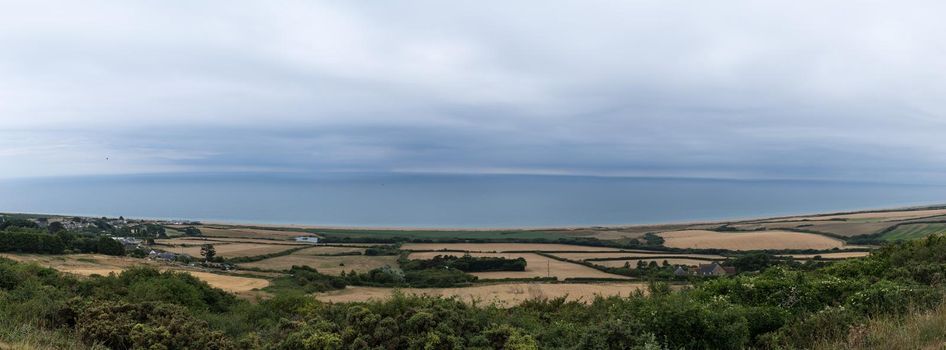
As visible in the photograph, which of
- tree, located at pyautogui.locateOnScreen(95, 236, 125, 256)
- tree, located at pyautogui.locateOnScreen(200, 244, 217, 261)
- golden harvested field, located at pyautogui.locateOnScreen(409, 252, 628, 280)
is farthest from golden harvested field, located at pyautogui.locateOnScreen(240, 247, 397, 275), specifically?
golden harvested field, located at pyautogui.locateOnScreen(409, 252, 628, 280)

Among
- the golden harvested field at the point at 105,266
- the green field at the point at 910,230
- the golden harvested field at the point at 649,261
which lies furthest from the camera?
the green field at the point at 910,230

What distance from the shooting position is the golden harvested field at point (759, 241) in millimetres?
46994

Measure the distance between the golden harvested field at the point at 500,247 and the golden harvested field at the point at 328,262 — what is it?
9.53 metres

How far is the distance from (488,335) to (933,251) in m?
12.7

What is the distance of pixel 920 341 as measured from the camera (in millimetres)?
5281

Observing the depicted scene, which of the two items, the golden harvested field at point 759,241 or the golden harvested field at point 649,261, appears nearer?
the golden harvested field at point 649,261

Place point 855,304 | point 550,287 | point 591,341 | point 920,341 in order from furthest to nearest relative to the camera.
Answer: point 550,287 < point 855,304 < point 591,341 < point 920,341

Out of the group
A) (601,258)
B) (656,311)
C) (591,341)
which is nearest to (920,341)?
(656,311)

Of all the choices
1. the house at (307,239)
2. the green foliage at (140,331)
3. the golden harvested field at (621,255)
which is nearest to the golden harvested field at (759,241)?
the golden harvested field at (621,255)

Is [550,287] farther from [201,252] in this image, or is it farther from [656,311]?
[201,252]

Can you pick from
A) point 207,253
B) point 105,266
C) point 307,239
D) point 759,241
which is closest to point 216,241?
point 307,239

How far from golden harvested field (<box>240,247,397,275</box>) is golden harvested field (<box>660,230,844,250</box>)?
101 ft

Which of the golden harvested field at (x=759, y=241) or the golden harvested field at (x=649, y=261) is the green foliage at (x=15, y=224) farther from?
the golden harvested field at (x=759, y=241)

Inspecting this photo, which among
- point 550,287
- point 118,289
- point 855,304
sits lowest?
point 550,287
